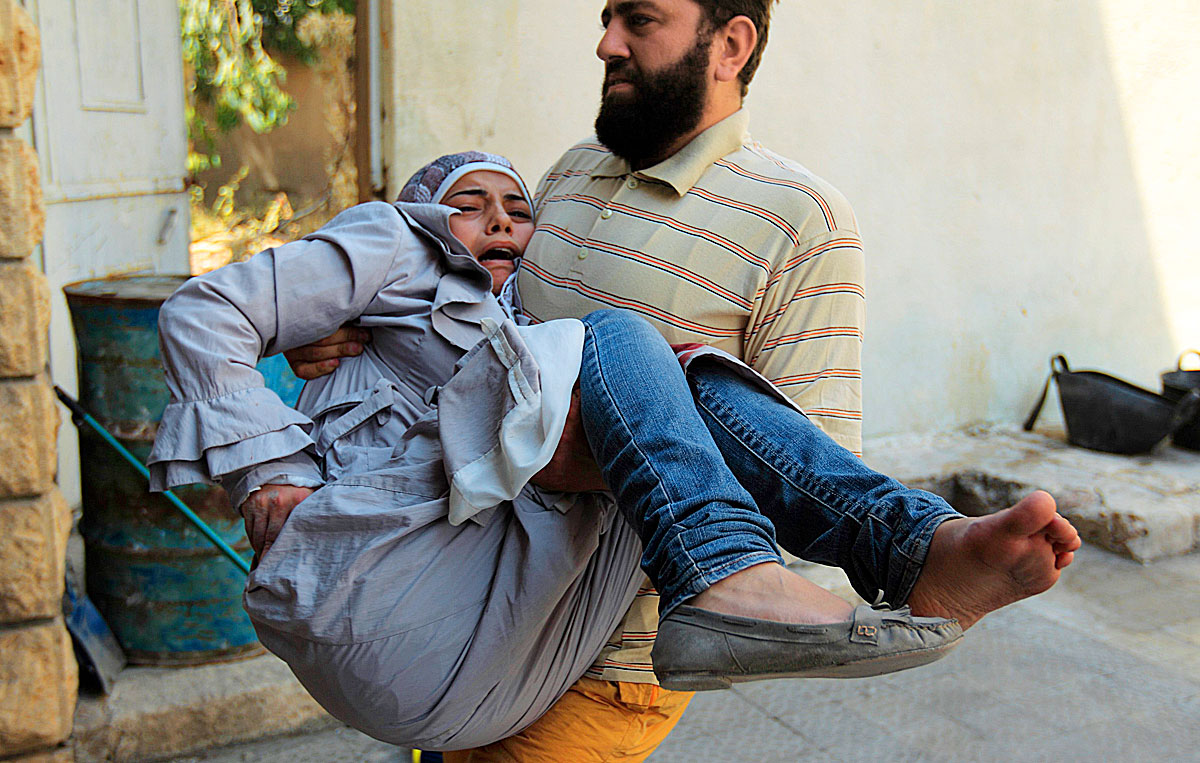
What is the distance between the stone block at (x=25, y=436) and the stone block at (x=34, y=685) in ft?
1.25

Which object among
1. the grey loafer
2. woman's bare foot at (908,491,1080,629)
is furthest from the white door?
woman's bare foot at (908,491,1080,629)

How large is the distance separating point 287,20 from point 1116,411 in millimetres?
6264

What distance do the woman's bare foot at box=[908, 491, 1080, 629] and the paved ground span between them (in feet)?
6.69

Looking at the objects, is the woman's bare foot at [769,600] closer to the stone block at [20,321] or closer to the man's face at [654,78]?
the man's face at [654,78]

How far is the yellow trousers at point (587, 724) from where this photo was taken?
1781 millimetres

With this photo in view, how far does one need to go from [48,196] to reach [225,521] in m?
1.22

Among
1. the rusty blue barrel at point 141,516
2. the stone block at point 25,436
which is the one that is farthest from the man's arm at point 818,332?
the stone block at point 25,436

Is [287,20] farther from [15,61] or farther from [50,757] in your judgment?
[50,757]

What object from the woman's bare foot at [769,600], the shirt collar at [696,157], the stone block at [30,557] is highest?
the shirt collar at [696,157]

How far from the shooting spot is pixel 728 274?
181 cm

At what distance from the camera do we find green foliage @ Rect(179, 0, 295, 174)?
7148 millimetres

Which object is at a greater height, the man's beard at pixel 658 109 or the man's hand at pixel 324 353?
the man's beard at pixel 658 109

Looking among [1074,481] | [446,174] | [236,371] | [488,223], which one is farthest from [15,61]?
[1074,481]

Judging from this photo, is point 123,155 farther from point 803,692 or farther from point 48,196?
point 803,692
